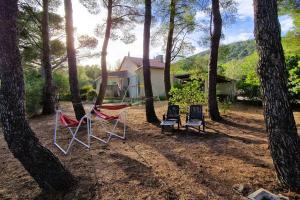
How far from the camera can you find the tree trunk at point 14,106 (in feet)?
10.3

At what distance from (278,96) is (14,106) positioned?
358cm

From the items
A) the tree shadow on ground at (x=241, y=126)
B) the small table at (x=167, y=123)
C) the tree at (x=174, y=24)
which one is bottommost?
the tree shadow on ground at (x=241, y=126)

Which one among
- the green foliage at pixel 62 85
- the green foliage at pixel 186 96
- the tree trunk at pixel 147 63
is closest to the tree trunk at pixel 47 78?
the tree trunk at pixel 147 63

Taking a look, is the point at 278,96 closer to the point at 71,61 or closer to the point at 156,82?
the point at 71,61

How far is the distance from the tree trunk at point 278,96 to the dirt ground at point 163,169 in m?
0.38

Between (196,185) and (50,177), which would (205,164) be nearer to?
(196,185)

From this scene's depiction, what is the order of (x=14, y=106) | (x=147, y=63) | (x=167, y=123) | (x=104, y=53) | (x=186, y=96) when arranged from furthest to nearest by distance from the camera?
(x=104, y=53)
(x=186, y=96)
(x=147, y=63)
(x=167, y=123)
(x=14, y=106)

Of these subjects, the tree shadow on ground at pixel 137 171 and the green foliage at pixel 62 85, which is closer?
the tree shadow on ground at pixel 137 171

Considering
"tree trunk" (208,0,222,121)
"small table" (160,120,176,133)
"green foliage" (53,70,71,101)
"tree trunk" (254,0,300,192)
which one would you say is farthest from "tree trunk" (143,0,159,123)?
"green foliage" (53,70,71,101)

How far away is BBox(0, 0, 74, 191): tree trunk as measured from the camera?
314 cm

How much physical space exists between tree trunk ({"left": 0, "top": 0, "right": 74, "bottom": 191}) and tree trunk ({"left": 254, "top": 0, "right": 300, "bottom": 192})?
10.7 feet

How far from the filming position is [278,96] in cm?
326

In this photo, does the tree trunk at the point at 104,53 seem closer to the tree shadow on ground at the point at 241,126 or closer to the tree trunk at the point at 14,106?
the tree shadow on ground at the point at 241,126

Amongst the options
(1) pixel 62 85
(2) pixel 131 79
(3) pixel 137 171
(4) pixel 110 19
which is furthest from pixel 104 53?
(2) pixel 131 79
